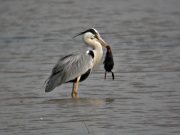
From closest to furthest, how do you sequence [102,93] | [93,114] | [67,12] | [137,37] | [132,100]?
[93,114], [132,100], [102,93], [137,37], [67,12]

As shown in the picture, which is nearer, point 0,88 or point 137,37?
point 0,88

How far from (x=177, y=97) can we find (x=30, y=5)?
21.5 meters

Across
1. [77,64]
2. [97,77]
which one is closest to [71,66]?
[77,64]

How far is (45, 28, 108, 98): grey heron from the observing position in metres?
13.0

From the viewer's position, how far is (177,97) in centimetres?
1200

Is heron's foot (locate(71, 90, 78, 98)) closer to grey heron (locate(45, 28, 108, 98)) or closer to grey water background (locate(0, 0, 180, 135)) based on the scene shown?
grey heron (locate(45, 28, 108, 98))

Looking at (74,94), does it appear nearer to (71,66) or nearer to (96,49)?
(71,66)

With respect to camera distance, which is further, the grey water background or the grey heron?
the grey heron

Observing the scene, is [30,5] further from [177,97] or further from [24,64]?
[177,97]

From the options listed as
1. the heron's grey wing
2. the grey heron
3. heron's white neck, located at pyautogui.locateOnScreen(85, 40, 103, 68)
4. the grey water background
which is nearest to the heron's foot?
the grey heron

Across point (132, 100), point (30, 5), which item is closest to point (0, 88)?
point (132, 100)

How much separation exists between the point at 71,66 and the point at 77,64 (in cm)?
12

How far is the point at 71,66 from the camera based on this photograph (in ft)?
43.2

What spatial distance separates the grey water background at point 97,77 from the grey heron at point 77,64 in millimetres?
288
